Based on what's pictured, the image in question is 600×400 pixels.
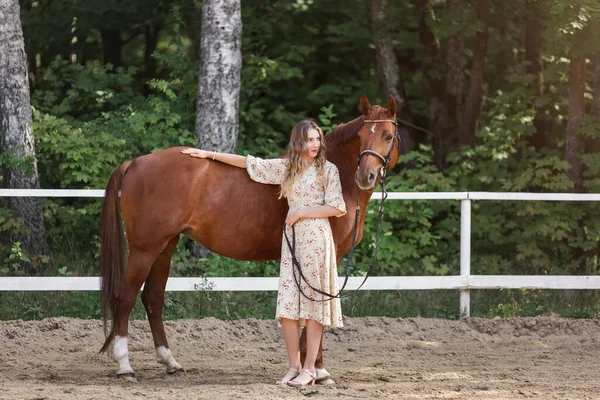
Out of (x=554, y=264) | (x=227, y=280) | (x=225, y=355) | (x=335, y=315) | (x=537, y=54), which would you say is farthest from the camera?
(x=537, y=54)

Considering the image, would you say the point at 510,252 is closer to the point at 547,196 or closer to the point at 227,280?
the point at 547,196

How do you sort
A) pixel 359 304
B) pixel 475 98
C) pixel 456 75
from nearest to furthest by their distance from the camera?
pixel 359 304, pixel 475 98, pixel 456 75

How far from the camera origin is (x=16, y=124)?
9.22m

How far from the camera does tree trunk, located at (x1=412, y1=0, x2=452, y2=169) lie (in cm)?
1195

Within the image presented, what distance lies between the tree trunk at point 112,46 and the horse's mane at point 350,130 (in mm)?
8261

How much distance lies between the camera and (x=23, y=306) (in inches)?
318

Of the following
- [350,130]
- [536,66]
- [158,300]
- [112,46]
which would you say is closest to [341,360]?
[158,300]

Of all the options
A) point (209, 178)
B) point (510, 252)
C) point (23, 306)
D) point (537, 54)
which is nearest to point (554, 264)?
point (510, 252)

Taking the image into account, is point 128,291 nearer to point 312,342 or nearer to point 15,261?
point 312,342

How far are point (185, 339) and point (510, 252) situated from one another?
494cm

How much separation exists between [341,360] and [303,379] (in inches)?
56.0

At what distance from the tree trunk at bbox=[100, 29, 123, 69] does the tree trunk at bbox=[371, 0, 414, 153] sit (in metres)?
4.39

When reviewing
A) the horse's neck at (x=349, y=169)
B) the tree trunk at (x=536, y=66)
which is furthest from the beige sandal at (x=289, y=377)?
the tree trunk at (x=536, y=66)

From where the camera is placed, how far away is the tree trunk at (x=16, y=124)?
9.05 metres
